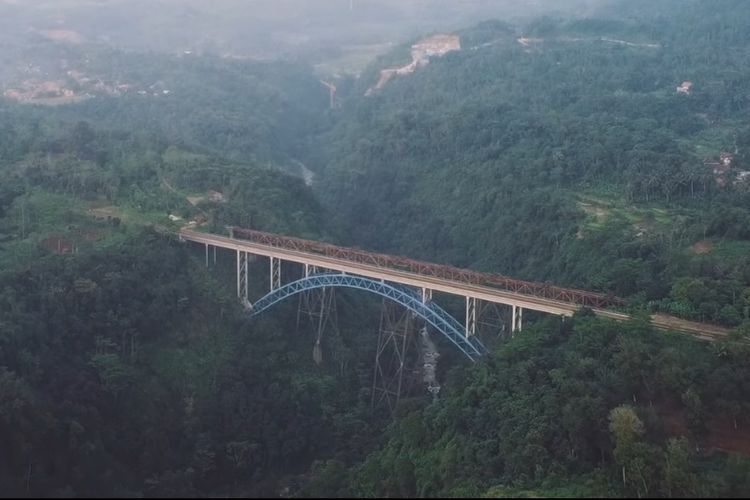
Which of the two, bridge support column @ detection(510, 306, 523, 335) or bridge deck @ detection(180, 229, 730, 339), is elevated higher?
bridge deck @ detection(180, 229, 730, 339)

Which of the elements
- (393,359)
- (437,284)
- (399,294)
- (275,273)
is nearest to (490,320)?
(437,284)

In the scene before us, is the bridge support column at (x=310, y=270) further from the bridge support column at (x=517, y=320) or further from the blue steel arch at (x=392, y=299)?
the bridge support column at (x=517, y=320)

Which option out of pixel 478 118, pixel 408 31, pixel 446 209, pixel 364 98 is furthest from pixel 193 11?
pixel 446 209

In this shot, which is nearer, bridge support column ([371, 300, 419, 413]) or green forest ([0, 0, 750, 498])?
green forest ([0, 0, 750, 498])

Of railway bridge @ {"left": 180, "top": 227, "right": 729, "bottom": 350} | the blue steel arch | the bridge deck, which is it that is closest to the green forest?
the bridge deck

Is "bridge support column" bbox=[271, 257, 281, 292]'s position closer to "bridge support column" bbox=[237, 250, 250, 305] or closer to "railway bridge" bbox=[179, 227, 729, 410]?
"railway bridge" bbox=[179, 227, 729, 410]

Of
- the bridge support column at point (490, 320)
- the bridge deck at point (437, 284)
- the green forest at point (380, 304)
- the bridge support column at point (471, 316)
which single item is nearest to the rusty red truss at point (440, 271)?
the bridge deck at point (437, 284)

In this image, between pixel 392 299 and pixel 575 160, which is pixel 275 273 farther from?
pixel 575 160
